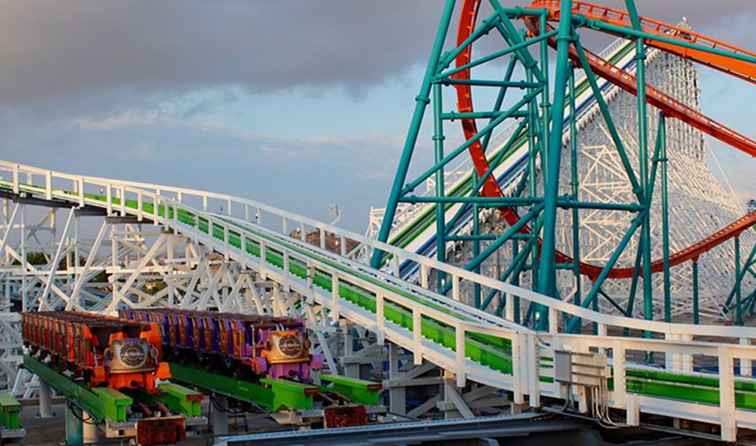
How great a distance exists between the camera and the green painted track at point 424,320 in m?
8.36

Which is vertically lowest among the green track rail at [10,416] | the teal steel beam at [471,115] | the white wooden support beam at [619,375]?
the green track rail at [10,416]

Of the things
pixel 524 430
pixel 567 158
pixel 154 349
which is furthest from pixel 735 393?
pixel 567 158

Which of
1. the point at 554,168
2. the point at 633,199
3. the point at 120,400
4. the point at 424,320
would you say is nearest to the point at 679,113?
the point at 554,168

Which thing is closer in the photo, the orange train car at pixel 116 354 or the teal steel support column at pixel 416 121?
the orange train car at pixel 116 354

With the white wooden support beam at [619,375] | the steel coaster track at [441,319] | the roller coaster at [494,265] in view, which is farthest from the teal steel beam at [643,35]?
the white wooden support beam at [619,375]

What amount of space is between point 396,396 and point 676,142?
27.0 m

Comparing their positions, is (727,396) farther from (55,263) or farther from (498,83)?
(55,263)

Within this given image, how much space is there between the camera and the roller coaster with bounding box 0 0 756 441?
30.1ft

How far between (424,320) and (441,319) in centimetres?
133

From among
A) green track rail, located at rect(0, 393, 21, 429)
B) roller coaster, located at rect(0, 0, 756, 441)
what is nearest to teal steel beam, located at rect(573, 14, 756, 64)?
roller coaster, located at rect(0, 0, 756, 441)

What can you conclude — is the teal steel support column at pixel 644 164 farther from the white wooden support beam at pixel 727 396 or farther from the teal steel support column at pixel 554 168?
the white wooden support beam at pixel 727 396

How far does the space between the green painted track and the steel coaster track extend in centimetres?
1

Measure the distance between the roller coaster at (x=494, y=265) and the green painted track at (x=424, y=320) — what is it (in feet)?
0.09

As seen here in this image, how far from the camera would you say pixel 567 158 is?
3114 cm
